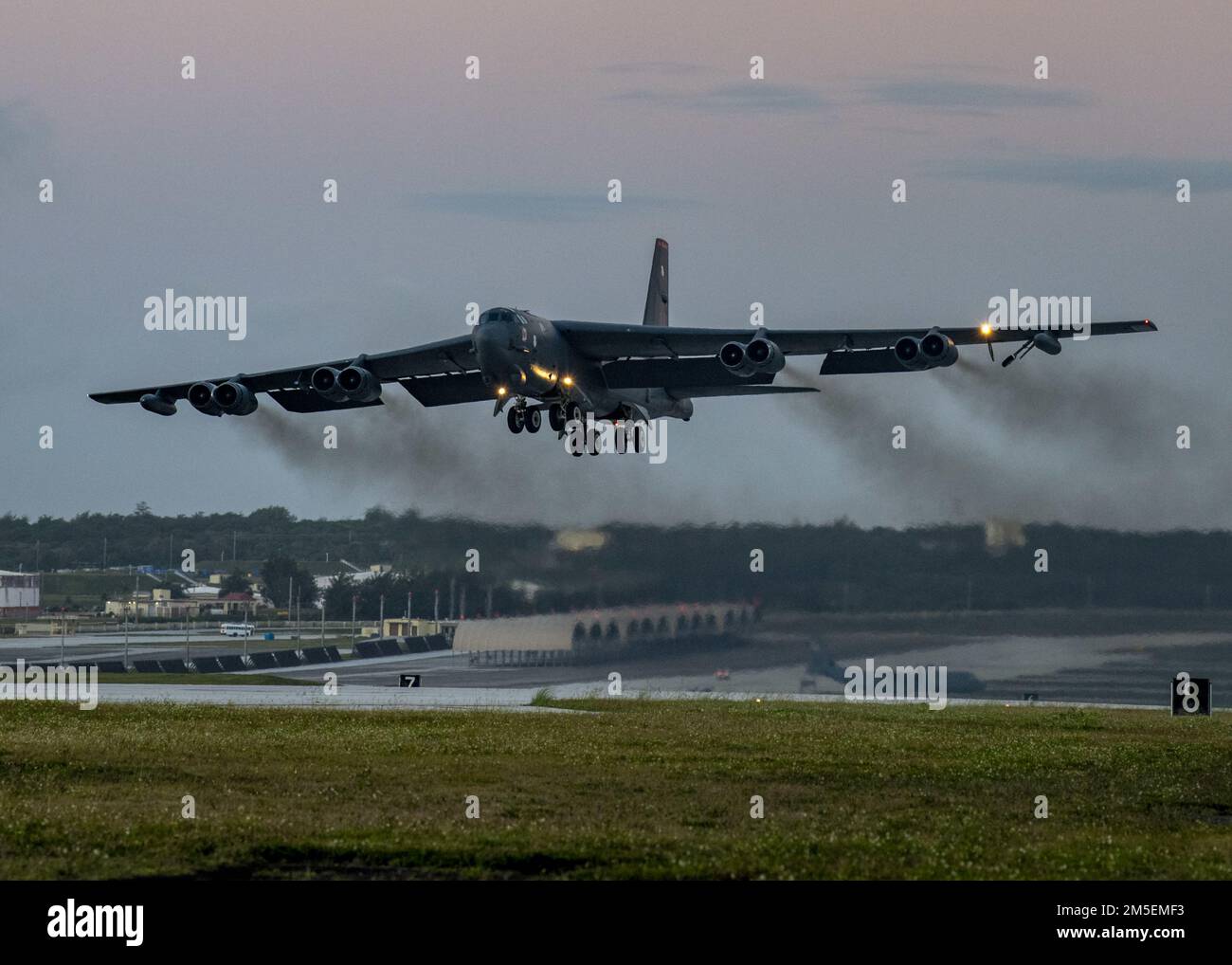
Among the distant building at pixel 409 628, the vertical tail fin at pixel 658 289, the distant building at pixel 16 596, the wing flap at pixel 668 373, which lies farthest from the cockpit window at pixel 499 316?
the distant building at pixel 16 596

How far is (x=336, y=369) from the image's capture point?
4238cm

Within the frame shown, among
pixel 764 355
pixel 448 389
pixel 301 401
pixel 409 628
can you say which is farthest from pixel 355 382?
pixel 409 628

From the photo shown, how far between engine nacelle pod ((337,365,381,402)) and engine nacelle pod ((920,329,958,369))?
13.8m

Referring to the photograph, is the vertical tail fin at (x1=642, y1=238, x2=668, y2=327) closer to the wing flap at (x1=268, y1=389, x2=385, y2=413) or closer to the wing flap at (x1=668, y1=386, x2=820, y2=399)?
the wing flap at (x1=668, y1=386, x2=820, y2=399)

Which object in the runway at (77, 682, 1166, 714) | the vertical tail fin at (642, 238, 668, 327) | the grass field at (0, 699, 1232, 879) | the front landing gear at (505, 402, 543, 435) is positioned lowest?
the runway at (77, 682, 1166, 714)

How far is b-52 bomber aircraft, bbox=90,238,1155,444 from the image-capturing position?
36625mm

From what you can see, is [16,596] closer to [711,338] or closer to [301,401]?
[301,401]

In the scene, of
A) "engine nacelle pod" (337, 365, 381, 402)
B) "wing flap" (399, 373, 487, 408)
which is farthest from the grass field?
"wing flap" (399, 373, 487, 408)

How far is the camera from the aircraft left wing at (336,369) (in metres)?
41.0

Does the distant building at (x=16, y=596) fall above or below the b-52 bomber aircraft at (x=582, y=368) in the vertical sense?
below

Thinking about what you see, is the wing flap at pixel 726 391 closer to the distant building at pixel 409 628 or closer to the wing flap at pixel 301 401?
the wing flap at pixel 301 401

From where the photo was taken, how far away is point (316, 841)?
54.0 ft

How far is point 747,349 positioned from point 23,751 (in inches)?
741

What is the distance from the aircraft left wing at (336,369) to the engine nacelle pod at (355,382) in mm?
48
